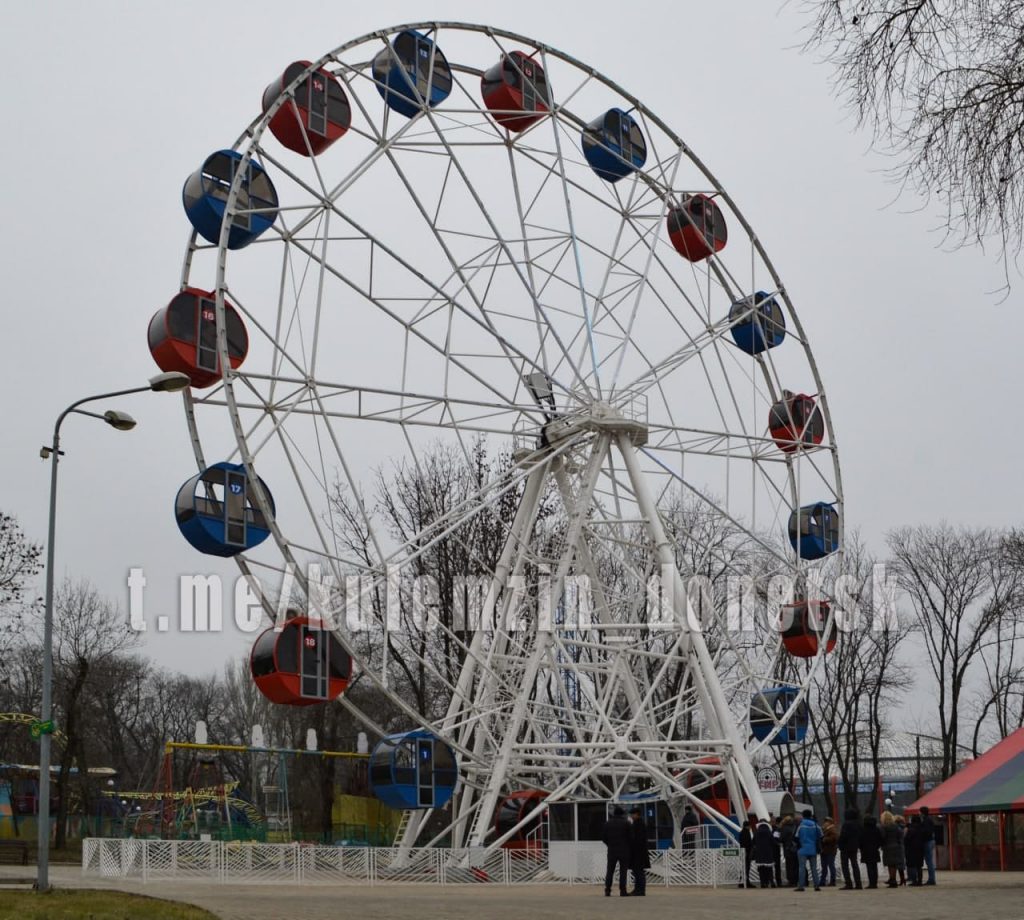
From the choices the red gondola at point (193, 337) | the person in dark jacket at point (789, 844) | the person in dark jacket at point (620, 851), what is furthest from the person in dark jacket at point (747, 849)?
the red gondola at point (193, 337)

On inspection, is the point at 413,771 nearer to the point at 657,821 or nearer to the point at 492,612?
the point at 492,612

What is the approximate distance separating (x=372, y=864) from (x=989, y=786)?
597 inches

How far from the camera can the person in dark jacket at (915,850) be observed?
2628 cm

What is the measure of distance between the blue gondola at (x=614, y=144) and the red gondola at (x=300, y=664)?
563 inches

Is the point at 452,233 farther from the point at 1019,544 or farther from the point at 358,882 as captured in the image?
the point at 1019,544

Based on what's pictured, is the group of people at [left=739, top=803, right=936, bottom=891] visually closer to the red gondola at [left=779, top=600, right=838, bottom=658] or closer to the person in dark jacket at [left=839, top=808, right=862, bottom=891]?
the person in dark jacket at [left=839, top=808, right=862, bottom=891]

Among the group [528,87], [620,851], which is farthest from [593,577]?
[528,87]

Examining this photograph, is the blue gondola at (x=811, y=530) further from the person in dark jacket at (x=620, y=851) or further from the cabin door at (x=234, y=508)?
the cabin door at (x=234, y=508)

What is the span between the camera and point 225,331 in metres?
26.2

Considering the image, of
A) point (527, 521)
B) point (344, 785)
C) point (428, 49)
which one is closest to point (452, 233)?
point (428, 49)

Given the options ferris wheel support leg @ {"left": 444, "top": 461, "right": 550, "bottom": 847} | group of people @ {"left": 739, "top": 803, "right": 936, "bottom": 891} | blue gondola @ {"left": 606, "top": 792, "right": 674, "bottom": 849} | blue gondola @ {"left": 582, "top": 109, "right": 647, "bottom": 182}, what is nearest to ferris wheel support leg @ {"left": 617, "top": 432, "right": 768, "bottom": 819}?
group of people @ {"left": 739, "top": 803, "right": 936, "bottom": 891}

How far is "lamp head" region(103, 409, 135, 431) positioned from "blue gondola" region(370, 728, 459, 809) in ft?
25.7

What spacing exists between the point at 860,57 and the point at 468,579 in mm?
31979

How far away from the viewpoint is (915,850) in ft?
86.2
